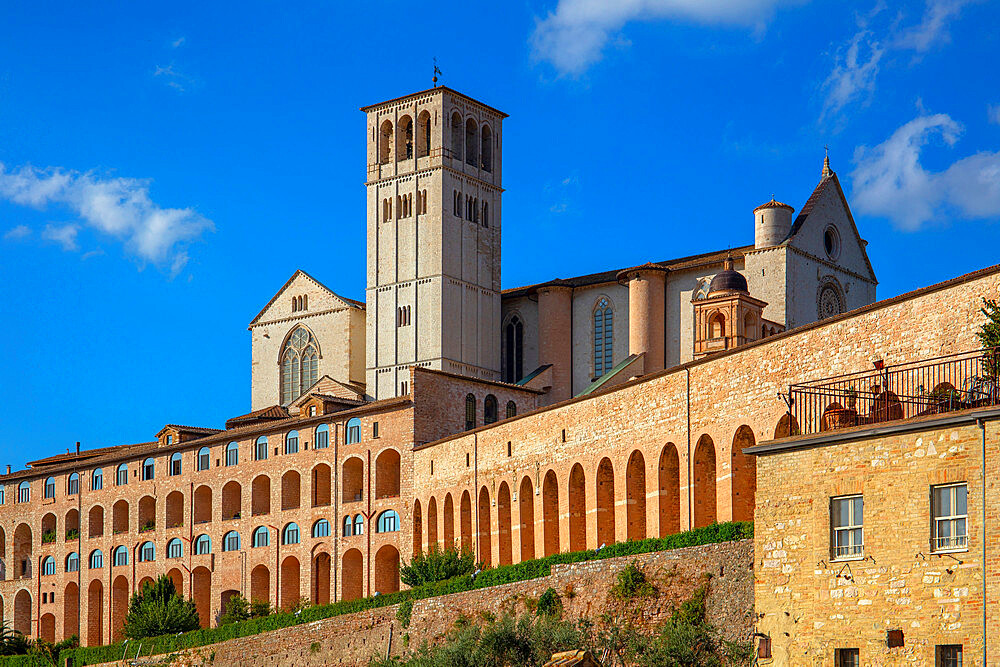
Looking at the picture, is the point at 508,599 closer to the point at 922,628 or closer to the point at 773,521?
the point at 773,521

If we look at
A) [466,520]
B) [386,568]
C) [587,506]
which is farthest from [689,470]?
[386,568]

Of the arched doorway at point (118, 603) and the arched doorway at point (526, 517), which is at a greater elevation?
the arched doorway at point (526, 517)

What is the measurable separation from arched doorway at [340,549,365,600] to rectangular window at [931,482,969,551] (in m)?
41.7

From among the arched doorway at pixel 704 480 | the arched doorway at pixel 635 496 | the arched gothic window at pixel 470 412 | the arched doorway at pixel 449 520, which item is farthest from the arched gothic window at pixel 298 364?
the arched doorway at pixel 704 480

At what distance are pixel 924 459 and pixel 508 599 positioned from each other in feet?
62.6

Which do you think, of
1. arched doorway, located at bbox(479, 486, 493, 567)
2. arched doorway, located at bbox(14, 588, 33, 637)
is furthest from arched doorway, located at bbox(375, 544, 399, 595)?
arched doorway, located at bbox(14, 588, 33, 637)

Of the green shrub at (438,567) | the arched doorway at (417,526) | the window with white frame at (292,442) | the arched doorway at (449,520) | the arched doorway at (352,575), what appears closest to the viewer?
the green shrub at (438,567)

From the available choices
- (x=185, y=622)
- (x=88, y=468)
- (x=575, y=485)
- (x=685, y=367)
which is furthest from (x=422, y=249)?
(x=685, y=367)

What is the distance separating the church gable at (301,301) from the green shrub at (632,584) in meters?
48.5

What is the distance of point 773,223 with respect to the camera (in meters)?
75.0

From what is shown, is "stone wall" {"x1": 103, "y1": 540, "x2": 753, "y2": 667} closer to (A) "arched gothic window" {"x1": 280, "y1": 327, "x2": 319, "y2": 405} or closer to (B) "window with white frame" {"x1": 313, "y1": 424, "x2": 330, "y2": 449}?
(B) "window with white frame" {"x1": 313, "y1": 424, "x2": 330, "y2": 449}

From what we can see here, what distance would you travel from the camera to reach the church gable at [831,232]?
76000mm

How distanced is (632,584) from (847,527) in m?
11.6

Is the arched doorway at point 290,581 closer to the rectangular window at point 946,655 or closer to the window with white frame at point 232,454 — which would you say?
the window with white frame at point 232,454
